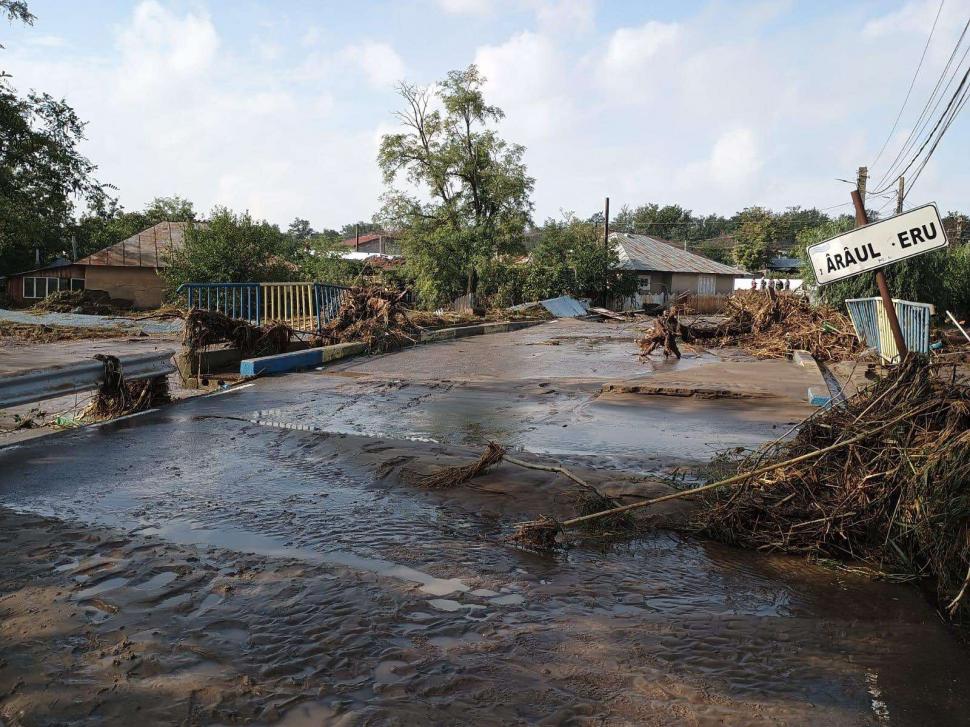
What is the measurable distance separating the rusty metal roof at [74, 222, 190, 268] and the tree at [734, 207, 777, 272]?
4548 cm

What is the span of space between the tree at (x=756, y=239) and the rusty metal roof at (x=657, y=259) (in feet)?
4.48

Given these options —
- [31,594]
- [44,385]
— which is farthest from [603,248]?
[31,594]

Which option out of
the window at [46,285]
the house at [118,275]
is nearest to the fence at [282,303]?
the house at [118,275]

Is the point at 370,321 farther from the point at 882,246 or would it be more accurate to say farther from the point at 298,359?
the point at 882,246

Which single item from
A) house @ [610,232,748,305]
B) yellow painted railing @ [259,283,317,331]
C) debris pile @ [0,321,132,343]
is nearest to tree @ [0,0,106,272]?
debris pile @ [0,321,132,343]

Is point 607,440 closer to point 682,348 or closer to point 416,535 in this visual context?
point 416,535

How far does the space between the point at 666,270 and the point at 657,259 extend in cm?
247

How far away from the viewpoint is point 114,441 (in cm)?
697

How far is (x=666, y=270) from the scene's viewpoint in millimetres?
A: 56188

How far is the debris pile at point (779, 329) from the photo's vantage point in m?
16.5

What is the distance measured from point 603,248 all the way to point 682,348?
2826 centimetres

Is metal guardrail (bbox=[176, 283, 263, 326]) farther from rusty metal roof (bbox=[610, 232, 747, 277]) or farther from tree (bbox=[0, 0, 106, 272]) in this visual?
rusty metal roof (bbox=[610, 232, 747, 277])

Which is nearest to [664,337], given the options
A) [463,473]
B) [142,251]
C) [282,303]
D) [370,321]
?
[370,321]

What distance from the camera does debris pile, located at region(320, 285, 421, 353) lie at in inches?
644
